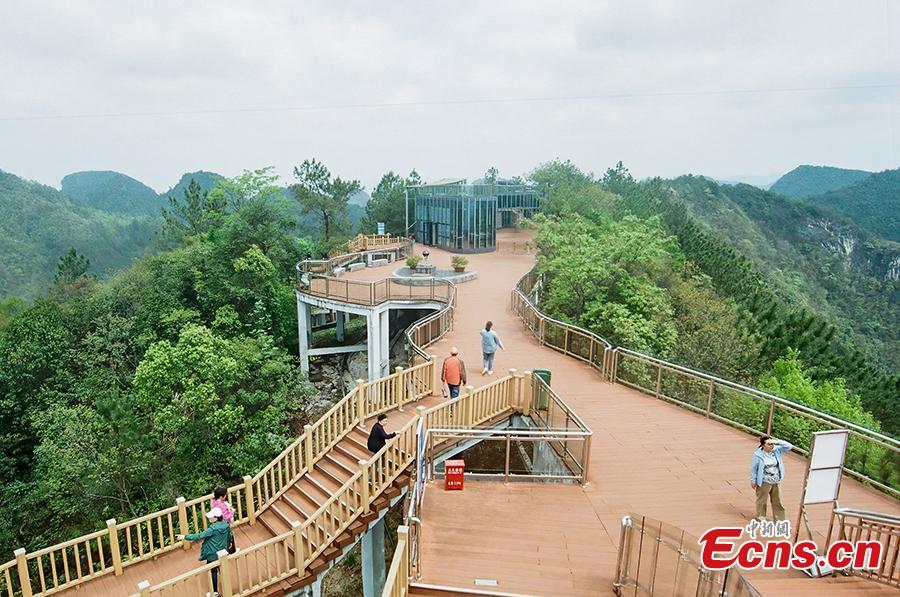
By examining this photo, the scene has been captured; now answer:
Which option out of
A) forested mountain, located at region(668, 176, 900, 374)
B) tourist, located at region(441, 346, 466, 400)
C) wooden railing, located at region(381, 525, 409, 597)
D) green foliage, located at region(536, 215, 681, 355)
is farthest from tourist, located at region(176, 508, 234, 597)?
forested mountain, located at region(668, 176, 900, 374)

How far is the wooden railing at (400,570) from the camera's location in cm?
577

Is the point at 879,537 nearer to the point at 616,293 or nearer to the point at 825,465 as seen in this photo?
the point at 825,465

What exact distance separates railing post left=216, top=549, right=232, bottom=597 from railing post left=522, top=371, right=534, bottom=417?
6.37 metres

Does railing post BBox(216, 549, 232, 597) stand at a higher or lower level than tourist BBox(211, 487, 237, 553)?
lower

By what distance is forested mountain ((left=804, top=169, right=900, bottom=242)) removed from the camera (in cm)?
12650

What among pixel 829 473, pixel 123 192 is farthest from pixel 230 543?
pixel 123 192

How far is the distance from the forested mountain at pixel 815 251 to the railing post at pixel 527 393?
62.8 m

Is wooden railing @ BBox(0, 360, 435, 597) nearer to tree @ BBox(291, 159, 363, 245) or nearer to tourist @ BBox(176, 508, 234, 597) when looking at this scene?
tourist @ BBox(176, 508, 234, 597)

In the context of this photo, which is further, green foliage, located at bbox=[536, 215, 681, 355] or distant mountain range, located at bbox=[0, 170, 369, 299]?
distant mountain range, located at bbox=[0, 170, 369, 299]

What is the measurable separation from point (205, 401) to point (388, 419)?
8.98 meters

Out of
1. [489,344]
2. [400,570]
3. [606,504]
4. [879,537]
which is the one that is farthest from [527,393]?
[879,537]

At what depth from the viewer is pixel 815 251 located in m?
106

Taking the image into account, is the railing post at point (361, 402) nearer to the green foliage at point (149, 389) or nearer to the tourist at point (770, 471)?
the tourist at point (770, 471)

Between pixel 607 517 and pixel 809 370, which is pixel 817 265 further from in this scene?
pixel 607 517
